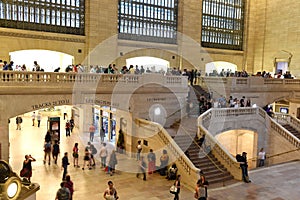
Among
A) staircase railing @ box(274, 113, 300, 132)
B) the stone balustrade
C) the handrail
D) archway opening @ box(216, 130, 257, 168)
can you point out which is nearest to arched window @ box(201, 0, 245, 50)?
staircase railing @ box(274, 113, 300, 132)

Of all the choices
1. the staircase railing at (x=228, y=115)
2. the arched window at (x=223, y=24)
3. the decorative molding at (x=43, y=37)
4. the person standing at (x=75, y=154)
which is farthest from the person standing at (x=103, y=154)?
the arched window at (x=223, y=24)

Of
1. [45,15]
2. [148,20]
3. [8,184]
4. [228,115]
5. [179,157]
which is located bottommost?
[179,157]

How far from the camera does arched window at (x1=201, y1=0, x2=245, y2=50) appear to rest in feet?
87.4

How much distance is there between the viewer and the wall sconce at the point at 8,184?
2.67 meters

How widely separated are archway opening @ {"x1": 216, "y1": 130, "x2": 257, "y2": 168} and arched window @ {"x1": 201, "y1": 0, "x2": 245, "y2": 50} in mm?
9445

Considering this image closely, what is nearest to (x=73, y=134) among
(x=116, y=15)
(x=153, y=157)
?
(x=116, y=15)

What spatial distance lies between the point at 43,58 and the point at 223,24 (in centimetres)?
1541

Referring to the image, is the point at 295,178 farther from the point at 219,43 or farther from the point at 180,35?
the point at 219,43

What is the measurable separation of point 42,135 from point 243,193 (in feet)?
46.5

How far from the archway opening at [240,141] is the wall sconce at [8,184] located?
16745mm

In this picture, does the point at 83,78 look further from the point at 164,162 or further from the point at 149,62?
the point at 149,62

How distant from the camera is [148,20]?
77.2 ft

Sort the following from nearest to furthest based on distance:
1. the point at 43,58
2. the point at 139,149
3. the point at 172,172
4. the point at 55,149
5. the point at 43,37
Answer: the point at 172,172, the point at 55,149, the point at 139,149, the point at 43,37, the point at 43,58

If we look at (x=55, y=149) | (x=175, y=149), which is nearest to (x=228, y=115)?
(x=175, y=149)
